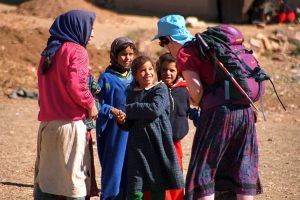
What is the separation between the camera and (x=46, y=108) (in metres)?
5.29

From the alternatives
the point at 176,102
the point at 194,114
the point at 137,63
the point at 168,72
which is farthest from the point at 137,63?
the point at 194,114

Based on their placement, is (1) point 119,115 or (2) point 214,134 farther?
(1) point 119,115

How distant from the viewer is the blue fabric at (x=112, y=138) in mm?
5871

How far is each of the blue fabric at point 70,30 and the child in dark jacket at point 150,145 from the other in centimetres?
47

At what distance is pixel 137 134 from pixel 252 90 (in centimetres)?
85

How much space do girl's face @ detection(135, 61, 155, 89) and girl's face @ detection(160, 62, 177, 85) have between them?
366mm

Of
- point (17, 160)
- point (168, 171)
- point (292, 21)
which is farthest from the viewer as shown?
point (292, 21)

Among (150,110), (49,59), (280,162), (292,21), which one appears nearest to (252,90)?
(150,110)

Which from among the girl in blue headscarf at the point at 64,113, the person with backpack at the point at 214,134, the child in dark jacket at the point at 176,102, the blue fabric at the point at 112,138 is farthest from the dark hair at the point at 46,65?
the child in dark jacket at the point at 176,102

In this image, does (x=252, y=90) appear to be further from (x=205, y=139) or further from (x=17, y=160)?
(x=17, y=160)

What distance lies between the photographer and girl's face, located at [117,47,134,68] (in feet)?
19.2

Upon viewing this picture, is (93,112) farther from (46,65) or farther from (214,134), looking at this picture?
(214,134)

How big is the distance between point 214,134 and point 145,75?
69 centimetres

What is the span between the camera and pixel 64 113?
17.2ft
